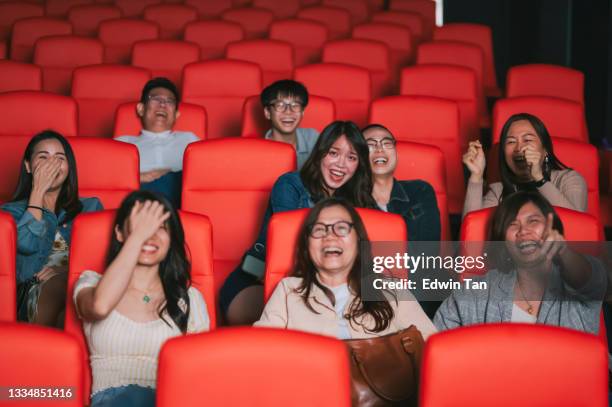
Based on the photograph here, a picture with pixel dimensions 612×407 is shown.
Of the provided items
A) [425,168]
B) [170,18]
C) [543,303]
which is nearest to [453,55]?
[170,18]

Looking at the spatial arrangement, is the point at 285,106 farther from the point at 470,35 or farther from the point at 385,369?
the point at 470,35

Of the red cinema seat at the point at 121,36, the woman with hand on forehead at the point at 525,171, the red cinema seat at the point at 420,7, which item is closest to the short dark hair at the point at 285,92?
the woman with hand on forehead at the point at 525,171

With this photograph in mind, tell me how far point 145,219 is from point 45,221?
65 cm

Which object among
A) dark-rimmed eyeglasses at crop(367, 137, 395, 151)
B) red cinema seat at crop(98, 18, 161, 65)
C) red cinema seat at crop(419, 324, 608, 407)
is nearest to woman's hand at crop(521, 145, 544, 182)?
dark-rimmed eyeglasses at crop(367, 137, 395, 151)

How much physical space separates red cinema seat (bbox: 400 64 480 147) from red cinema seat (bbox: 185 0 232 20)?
2302mm

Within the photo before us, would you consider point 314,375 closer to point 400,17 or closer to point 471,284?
point 471,284

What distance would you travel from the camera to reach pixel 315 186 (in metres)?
2.87

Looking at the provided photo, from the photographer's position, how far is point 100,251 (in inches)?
92.4

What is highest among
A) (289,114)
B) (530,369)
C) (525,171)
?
(289,114)

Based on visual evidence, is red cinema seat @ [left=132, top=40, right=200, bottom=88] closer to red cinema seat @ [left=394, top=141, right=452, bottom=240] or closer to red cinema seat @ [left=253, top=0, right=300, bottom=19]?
red cinema seat @ [left=253, top=0, right=300, bottom=19]

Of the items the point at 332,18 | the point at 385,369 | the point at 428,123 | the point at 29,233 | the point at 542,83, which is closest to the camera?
the point at 385,369

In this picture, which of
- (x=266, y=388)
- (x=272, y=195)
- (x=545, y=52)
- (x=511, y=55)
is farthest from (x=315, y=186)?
(x=511, y=55)

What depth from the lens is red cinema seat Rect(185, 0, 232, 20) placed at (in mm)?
6500

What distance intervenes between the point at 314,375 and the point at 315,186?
1.32m
